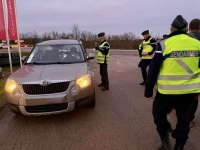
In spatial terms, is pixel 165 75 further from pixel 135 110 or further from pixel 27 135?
pixel 27 135

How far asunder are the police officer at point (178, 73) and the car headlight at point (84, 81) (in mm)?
1698

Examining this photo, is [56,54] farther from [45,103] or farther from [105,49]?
[45,103]

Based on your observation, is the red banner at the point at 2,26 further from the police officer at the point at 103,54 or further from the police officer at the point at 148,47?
the police officer at the point at 148,47

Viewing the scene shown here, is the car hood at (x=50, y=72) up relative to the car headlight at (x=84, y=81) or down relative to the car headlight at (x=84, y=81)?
up

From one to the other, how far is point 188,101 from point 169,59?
641mm

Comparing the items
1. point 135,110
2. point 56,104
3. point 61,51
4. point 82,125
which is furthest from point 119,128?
→ point 61,51

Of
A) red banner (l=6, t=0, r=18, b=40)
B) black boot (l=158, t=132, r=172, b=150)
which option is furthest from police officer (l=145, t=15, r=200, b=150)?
red banner (l=6, t=0, r=18, b=40)

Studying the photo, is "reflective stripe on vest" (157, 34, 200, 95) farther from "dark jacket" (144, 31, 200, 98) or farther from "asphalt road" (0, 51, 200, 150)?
"asphalt road" (0, 51, 200, 150)

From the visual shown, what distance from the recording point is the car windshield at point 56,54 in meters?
5.00

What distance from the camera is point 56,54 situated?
524 centimetres

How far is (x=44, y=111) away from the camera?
377 centimetres

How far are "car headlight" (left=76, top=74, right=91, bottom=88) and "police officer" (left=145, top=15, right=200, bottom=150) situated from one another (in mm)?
1698

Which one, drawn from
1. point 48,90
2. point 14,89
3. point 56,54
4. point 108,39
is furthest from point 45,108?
point 108,39

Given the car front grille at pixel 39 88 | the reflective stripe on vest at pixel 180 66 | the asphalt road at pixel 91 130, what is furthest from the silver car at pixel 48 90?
the reflective stripe on vest at pixel 180 66
